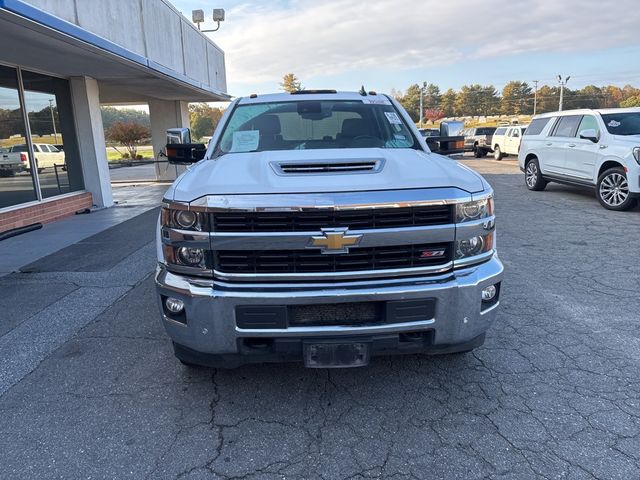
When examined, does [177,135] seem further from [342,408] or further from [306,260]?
[342,408]

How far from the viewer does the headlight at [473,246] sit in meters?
2.64

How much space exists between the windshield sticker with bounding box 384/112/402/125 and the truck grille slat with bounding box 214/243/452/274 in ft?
6.24

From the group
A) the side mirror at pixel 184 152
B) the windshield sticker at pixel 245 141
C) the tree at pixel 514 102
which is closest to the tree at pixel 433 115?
the tree at pixel 514 102

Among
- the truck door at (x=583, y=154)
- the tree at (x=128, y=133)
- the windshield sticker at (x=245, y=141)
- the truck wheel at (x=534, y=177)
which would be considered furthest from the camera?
the tree at (x=128, y=133)

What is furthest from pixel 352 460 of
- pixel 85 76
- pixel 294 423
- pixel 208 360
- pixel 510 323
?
pixel 85 76

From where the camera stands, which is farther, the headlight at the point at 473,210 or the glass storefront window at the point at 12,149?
the glass storefront window at the point at 12,149

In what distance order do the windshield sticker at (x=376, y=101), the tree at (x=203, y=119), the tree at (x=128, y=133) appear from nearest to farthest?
the windshield sticker at (x=376, y=101) < the tree at (x=128, y=133) < the tree at (x=203, y=119)

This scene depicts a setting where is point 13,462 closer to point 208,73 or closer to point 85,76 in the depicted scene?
point 85,76

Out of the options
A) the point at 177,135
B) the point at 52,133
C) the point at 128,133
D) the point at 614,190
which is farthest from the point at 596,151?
the point at 128,133

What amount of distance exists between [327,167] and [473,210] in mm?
908

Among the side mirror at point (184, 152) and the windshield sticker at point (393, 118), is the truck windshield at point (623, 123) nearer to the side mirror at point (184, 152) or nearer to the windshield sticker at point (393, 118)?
the windshield sticker at point (393, 118)

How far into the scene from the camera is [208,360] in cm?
275

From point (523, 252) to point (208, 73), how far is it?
43.0ft

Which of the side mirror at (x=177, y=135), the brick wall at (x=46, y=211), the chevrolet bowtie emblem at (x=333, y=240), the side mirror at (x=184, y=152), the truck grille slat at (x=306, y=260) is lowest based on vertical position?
the brick wall at (x=46, y=211)
